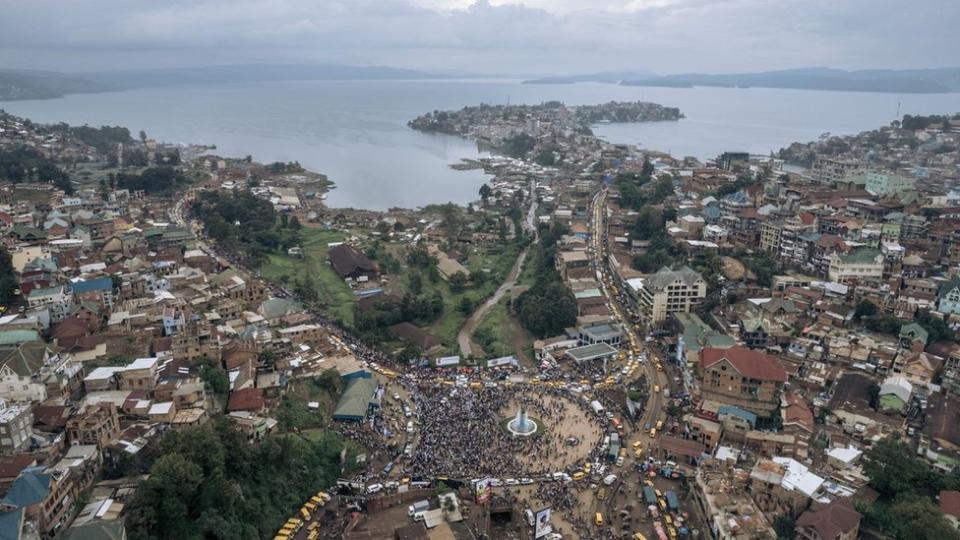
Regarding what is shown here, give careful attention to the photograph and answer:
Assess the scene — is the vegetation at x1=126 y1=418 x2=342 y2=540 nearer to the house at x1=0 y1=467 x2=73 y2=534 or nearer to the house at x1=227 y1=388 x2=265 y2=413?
the house at x1=0 y1=467 x2=73 y2=534

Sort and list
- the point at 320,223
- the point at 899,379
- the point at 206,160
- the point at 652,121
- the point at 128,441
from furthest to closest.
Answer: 1. the point at 652,121
2. the point at 206,160
3. the point at 320,223
4. the point at 899,379
5. the point at 128,441

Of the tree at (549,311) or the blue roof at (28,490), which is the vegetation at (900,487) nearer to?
the tree at (549,311)

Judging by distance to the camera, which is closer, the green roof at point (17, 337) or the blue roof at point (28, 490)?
A: the blue roof at point (28, 490)

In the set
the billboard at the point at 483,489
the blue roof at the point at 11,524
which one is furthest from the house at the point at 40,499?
the billboard at the point at 483,489

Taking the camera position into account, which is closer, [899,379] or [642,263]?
[899,379]

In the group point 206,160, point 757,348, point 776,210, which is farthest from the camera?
point 206,160

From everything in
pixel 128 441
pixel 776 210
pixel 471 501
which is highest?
pixel 776 210

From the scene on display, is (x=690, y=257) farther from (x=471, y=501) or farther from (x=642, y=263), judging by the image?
(x=471, y=501)

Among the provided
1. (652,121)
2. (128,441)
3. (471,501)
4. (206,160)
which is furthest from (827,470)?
(652,121)
